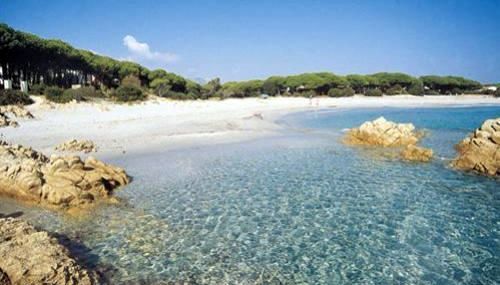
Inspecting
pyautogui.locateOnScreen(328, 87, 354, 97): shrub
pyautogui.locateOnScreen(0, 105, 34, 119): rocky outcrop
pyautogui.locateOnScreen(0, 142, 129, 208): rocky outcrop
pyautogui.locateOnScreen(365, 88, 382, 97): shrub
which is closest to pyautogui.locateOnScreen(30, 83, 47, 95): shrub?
pyautogui.locateOnScreen(0, 105, 34, 119): rocky outcrop

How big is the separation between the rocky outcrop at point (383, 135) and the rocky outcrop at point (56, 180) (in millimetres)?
14297

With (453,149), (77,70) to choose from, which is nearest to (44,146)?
(453,149)

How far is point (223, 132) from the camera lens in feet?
84.2

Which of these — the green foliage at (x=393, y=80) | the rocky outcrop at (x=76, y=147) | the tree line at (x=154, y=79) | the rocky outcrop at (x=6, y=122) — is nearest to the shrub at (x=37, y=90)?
the tree line at (x=154, y=79)

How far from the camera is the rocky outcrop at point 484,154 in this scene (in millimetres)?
14104

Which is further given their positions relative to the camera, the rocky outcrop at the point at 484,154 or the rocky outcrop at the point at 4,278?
the rocky outcrop at the point at 484,154

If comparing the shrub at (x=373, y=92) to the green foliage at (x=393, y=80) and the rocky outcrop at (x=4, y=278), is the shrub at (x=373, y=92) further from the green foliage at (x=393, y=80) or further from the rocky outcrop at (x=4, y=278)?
the rocky outcrop at (x=4, y=278)

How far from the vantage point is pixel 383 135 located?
21.3 meters

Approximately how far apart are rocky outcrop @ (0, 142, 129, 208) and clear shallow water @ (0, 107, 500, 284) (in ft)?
1.83

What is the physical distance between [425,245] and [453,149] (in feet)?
46.3

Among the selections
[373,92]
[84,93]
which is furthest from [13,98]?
[373,92]

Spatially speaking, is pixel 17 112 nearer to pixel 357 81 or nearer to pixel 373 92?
pixel 373 92

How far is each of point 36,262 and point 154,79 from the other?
6233 centimetres

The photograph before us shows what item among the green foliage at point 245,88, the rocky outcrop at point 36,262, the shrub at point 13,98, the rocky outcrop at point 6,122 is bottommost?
the rocky outcrop at point 36,262
